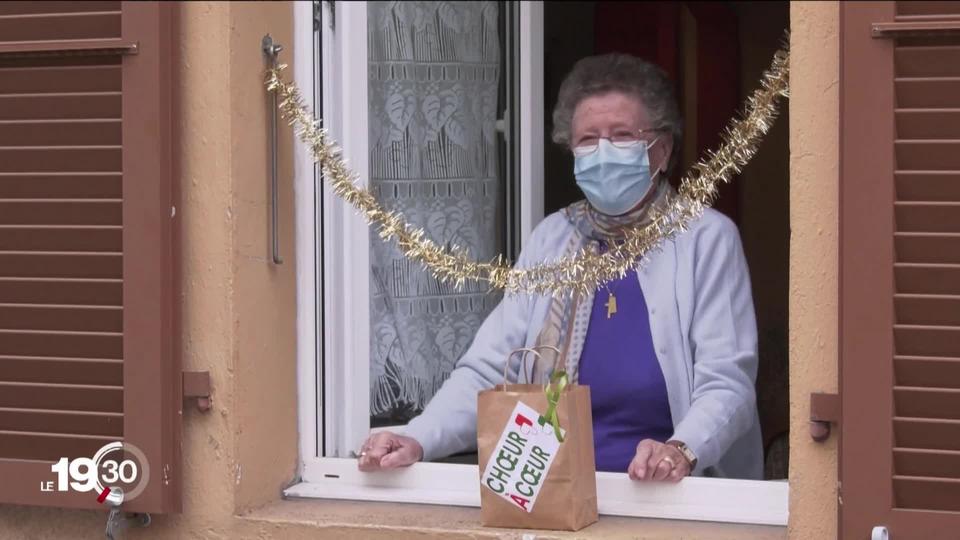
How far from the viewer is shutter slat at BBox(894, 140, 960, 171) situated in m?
2.79

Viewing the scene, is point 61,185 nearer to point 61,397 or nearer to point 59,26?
point 59,26

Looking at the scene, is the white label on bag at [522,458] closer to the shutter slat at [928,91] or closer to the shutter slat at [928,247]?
the shutter slat at [928,247]

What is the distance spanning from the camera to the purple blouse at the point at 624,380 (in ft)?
11.9

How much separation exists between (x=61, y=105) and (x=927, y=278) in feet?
5.92

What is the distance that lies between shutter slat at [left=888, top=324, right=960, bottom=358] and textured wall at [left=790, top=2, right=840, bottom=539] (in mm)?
143

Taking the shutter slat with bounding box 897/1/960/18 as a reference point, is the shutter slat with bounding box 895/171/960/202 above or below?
below

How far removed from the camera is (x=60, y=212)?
331 cm

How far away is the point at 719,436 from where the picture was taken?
3.42 metres

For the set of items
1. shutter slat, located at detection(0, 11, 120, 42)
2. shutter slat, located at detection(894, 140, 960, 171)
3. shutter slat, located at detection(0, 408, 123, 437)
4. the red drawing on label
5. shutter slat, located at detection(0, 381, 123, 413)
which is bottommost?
the red drawing on label

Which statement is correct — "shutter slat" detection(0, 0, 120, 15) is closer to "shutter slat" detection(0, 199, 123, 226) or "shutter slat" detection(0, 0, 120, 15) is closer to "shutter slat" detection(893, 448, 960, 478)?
"shutter slat" detection(0, 199, 123, 226)

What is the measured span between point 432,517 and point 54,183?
107 centimetres

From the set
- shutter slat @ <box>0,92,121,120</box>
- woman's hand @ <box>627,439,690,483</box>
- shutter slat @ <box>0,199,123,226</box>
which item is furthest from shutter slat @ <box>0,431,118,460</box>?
woman's hand @ <box>627,439,690,483</box>

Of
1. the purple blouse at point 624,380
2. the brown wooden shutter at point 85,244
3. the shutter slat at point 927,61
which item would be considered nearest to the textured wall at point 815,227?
the shutter slat at point 927,61

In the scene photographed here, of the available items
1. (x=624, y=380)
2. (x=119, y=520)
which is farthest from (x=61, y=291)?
(x=624, y=380)
